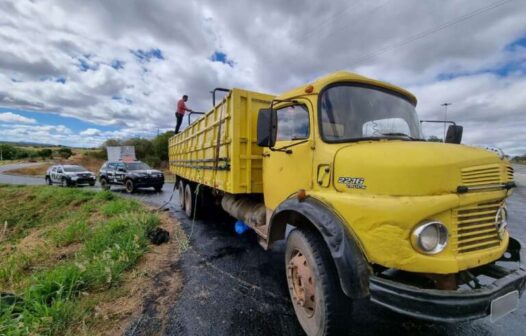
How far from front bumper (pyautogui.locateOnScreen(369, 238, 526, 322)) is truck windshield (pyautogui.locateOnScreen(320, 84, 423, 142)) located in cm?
130

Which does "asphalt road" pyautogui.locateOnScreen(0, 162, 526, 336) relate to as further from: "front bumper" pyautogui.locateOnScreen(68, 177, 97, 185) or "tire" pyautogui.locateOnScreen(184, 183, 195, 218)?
"front bumper" pyautogui.locateOnScreen(68, 177, 97, 185)

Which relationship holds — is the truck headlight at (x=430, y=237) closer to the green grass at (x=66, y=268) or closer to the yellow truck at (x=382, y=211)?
the yellow truck at (x=382, y=211)

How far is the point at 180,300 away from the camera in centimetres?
331

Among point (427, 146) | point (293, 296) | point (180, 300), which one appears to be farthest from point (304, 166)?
point (180, 300)

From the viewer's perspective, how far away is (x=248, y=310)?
307 centimetres

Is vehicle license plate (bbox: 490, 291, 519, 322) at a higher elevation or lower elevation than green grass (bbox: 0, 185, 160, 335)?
higher

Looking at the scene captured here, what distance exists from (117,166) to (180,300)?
46.9 feet

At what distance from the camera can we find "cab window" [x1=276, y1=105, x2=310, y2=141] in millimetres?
2939

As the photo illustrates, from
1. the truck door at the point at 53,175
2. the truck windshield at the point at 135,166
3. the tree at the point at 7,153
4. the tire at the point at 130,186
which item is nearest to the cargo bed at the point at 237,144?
the tire at the point at 130,186

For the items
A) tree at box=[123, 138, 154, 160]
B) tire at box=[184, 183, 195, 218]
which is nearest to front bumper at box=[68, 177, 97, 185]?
tire at box=[184, 183, 195, 218]

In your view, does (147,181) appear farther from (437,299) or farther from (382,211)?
(437,299)

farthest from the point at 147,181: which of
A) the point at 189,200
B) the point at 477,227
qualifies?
the point at 477,227

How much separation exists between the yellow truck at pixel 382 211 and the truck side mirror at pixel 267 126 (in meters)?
0.01

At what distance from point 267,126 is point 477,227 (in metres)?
1.97
